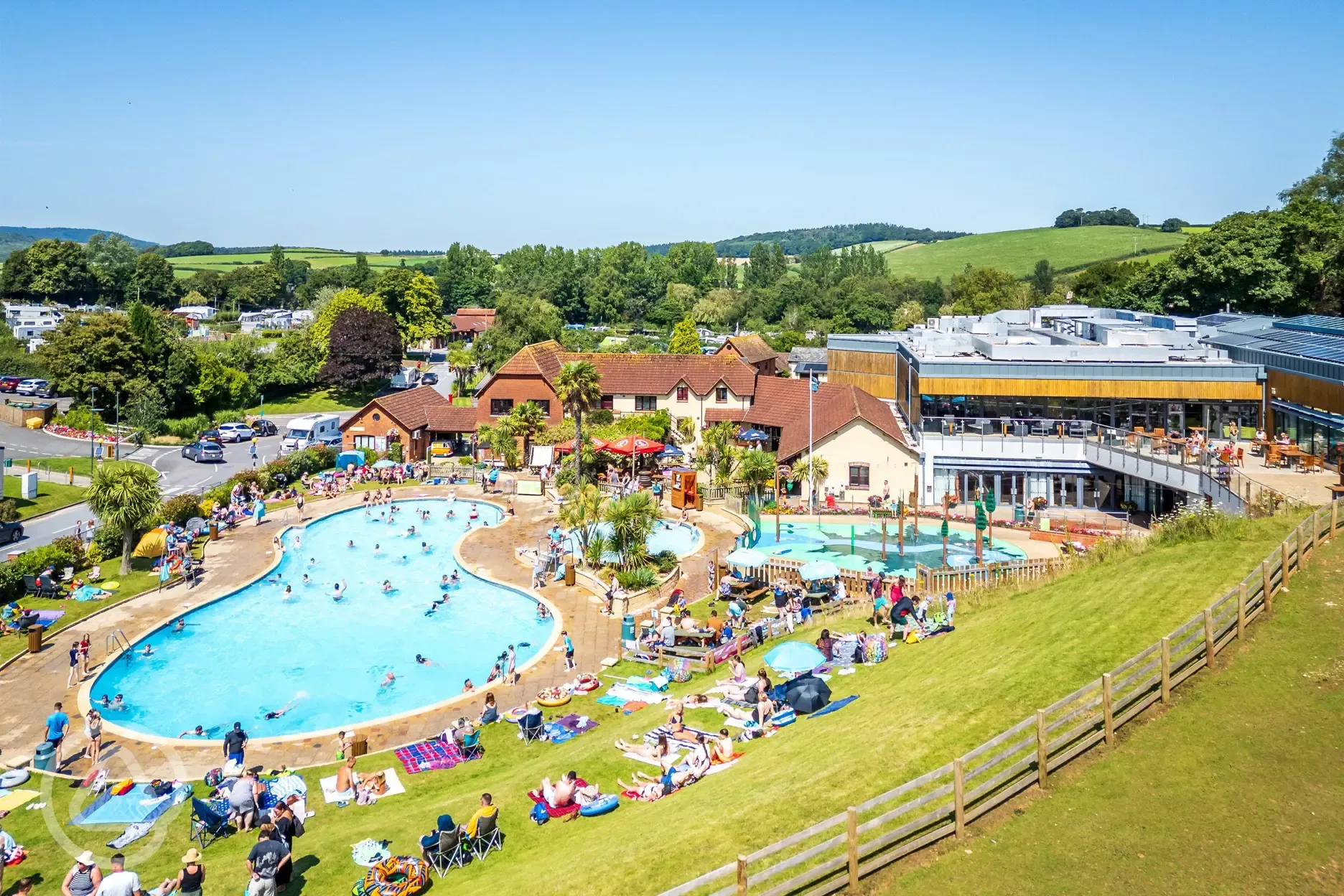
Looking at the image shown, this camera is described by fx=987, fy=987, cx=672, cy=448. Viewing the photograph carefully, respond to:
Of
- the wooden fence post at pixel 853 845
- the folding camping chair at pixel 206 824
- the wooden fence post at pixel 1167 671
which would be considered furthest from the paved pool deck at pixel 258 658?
the wooden fence post at pixel 1167 671

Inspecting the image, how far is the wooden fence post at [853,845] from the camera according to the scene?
37.7ft

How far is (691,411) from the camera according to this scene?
57344mm

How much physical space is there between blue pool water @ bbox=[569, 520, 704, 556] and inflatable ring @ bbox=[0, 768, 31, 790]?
1851 centimetres

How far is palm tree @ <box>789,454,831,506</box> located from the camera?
42062mm

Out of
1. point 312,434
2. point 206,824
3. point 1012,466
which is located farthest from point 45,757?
point 312,434

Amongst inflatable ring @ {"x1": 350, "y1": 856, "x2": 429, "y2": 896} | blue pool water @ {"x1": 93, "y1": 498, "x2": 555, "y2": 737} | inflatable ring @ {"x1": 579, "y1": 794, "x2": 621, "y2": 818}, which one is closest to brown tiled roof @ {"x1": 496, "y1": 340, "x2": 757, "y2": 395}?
blue pool water @ {"x1": 93, "y1": 498, "x2": 555, "y2": 737}

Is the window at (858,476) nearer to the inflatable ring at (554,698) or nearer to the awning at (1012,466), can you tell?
the awning at (1012,466)

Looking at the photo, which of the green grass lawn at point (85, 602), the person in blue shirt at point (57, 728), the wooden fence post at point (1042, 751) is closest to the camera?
the wooden fence post at point (1042, 751)

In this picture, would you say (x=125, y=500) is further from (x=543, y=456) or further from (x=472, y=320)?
(x=472, y=320)

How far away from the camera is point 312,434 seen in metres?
59.2

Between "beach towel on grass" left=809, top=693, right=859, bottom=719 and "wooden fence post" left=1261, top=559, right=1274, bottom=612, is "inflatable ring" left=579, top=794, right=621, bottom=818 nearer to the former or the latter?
"beach towel on grass" left=809, top=693, right=859, bottom=719

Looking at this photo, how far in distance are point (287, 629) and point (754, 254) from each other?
154891 millimetres

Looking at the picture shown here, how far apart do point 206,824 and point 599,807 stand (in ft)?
21.9

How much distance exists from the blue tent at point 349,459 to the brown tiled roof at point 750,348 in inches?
980
